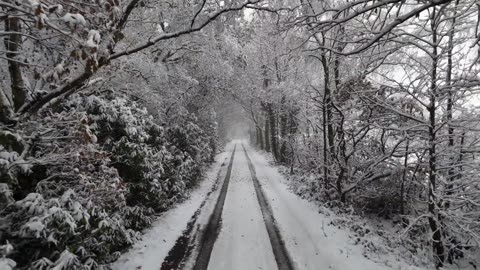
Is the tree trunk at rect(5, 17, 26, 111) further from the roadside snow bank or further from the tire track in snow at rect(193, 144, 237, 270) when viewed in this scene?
the roadside snow bank

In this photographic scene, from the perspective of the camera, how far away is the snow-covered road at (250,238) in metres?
6.89

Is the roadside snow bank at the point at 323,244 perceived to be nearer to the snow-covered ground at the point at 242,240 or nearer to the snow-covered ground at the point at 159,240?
the snow-covered ground at the point at 242,240

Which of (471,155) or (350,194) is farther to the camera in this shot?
(350,194)

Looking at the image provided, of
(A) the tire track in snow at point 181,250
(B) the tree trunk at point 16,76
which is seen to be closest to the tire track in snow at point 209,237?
(A) the tire track in snow at point 181,250

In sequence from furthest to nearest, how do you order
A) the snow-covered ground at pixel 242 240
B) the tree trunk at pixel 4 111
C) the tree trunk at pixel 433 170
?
1. the snow-covered ground at pixel 242 240
2. the tree trunk at pixel 433 170
3. the tree trunk at pixel 4 111

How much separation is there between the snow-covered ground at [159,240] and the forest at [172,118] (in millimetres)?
357

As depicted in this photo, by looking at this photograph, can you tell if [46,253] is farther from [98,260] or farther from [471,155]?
[471,155]

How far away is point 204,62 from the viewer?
15.0 metres

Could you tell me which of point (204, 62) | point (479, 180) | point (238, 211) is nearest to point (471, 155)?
point (479, 180)

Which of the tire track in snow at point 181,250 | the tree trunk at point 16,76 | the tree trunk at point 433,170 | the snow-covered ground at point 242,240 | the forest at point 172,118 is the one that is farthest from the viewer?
the snow-covered ground at point 242,240

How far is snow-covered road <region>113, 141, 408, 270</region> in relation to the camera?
689 cm

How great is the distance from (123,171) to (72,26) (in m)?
6.84

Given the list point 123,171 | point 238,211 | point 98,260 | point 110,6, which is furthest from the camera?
point 238,211

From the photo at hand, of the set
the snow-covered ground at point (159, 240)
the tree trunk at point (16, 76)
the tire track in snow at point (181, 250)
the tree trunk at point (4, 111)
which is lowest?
the snow-covered ground at point (159, 240)
